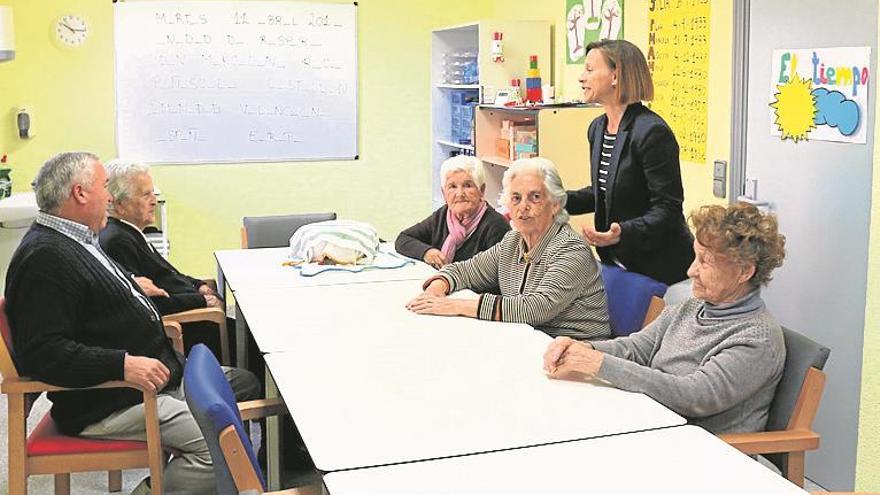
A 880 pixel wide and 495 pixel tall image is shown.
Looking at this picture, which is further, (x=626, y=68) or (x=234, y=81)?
(x=234, y=81)

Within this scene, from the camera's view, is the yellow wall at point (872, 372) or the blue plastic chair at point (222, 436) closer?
the blue plastic chair at point (222, 436)

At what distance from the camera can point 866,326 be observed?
10.1ft

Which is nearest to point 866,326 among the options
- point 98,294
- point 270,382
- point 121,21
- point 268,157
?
point 270,382

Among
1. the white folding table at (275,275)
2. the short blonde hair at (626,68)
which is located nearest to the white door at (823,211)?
the short blonde hair at (626,68)

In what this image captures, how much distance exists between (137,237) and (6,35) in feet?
7.76

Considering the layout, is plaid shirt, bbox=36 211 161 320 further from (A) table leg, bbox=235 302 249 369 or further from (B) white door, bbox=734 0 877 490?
(B) white door, bbox=734 0 877 490

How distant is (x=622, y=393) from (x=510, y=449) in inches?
16.6

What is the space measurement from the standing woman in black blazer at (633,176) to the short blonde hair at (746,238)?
3.20 ft

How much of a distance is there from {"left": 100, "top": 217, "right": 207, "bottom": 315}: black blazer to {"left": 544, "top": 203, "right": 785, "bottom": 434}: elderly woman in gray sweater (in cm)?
181

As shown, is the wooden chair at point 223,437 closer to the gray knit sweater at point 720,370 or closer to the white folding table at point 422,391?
the white folding table at point 422,391

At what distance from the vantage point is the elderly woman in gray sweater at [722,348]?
222cm

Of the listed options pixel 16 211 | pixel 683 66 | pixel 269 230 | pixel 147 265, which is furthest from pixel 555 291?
pixel 16 211

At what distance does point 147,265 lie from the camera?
3779mm

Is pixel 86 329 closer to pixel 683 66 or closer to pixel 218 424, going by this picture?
pixel 218 424
